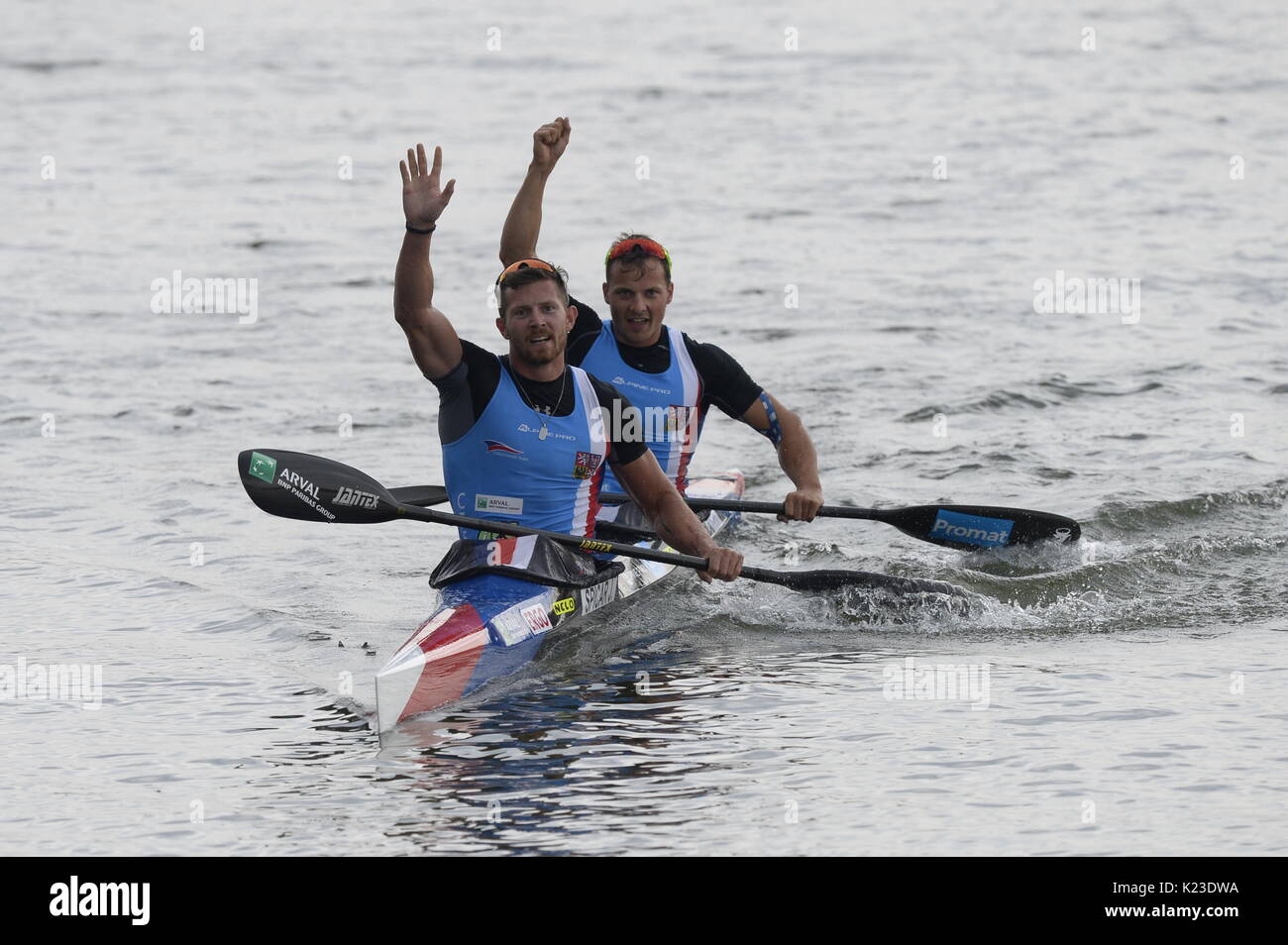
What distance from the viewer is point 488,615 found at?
769 cm

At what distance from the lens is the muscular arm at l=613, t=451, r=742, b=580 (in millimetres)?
8234

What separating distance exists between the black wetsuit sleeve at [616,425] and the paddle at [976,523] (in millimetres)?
1748

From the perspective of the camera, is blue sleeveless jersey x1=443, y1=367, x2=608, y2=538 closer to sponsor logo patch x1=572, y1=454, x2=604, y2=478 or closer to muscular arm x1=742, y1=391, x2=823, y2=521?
sponsor logo patch x1=572, y1=454, x2=604, y2=478

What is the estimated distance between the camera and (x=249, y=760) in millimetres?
6973

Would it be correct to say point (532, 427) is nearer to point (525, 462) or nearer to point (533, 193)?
point (525, 462)

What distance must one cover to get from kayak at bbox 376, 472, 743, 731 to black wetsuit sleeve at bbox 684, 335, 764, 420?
128 centimetres

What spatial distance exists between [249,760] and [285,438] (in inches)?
256

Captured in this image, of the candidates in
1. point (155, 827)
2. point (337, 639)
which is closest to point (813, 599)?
point (337, 639)

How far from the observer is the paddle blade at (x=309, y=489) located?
7.89 metres

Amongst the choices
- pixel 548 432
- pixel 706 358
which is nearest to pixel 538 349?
pixel 548 432

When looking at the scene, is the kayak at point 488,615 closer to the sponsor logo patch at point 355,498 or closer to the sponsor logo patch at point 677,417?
the sponsor logo patch at point 355,498

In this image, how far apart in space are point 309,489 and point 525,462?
38.7 inches

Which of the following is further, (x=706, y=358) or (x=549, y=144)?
(x=706, y=358)
